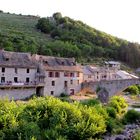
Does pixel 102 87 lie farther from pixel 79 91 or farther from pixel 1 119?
pixel 1 119

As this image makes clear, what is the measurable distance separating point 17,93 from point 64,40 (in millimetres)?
71097

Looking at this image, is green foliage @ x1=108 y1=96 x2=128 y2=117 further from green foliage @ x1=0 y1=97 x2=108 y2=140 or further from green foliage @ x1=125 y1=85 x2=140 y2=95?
green foliage @ x1=125 y1=85 x2=140 y2=95

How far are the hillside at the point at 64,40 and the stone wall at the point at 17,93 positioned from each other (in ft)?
115

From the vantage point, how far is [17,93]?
6762 centimetres

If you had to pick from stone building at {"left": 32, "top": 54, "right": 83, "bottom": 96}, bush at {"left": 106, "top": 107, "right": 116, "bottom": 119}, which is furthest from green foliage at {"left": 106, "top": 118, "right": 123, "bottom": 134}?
stone building at {"left": 32, "top": 54, "right": 83, "bottom": 96}

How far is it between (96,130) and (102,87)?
33881 mm

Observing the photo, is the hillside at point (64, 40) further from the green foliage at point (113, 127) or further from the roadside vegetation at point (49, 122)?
the roadside vegetation at point (49, 122)

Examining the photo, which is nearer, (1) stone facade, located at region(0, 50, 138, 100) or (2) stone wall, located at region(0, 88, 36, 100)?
(2) stone wall, located at region(0, 88, 36, 100)

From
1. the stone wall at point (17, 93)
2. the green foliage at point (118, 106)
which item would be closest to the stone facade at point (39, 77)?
the stone wall at point (17, 93)

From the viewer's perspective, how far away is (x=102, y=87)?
241 ft

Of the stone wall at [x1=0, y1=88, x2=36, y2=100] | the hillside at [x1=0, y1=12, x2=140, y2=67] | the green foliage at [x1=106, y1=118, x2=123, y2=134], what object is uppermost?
the hillside at [x1=0, y1=12, x2=140, y2=67]

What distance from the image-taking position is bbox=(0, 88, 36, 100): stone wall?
215 ft

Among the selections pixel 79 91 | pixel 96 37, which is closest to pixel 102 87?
pixel 79 91

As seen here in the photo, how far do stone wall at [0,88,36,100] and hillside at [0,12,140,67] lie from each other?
115 ft
